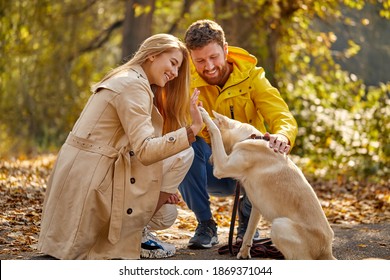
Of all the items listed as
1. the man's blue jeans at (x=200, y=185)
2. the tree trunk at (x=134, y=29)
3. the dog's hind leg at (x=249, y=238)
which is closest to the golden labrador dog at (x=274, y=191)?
the dog's hind leg at (x=249, y=238)

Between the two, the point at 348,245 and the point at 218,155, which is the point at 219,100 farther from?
the point at 348,245

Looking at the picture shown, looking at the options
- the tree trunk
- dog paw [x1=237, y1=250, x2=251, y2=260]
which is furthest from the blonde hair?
the tree trunk

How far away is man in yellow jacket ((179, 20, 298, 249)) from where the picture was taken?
197 inches

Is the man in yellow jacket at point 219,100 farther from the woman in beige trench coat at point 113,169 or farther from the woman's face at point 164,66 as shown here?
the woman in beige trench coat at point 113,169

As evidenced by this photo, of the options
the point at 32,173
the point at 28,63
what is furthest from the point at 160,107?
the point at 28,63

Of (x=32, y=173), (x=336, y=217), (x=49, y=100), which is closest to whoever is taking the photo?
(x=336, y=217)

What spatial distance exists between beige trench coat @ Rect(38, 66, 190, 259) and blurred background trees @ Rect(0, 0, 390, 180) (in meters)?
5.94

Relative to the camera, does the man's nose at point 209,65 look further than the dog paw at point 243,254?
Yes

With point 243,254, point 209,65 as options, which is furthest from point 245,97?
point 243,254

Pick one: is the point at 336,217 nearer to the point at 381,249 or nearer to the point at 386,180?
the point at 381,249

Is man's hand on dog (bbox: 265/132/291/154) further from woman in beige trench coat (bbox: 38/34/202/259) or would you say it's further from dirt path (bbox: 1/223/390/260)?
dirt path (bbox: 1/223/390/260)

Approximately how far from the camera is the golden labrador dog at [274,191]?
416 centimetres

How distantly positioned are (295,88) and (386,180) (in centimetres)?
335

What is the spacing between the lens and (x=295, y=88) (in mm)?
12641
